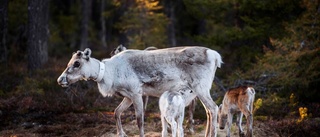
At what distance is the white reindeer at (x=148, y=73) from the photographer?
1062cm

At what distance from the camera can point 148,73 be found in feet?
35.8

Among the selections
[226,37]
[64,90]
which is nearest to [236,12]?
[226,37]

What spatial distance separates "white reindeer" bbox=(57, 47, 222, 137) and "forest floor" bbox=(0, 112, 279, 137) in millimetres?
1396

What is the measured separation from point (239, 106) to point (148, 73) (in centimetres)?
226

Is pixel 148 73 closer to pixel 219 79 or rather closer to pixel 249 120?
pixel 249 120

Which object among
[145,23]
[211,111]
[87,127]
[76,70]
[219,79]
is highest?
[145,23]

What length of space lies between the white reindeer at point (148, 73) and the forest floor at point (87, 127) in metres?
1.40

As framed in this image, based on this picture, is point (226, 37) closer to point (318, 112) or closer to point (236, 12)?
point (236, 12)

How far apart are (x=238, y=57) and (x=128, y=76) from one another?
384 inches

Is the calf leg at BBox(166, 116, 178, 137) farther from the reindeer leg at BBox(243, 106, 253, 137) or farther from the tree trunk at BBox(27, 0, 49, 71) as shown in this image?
the tree trunk at BBox(27, 0, 49, 71)

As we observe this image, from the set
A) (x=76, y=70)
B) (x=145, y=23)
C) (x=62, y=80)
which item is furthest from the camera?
(x=145, y=23)

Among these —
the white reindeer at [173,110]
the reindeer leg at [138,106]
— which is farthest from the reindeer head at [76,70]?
the white reindeer at [173,110]

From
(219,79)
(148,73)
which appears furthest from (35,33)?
(148,73)

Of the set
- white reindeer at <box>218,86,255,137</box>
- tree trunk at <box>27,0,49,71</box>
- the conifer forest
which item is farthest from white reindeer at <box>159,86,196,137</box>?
tree trunk at <box>27,0,49,71</box>
